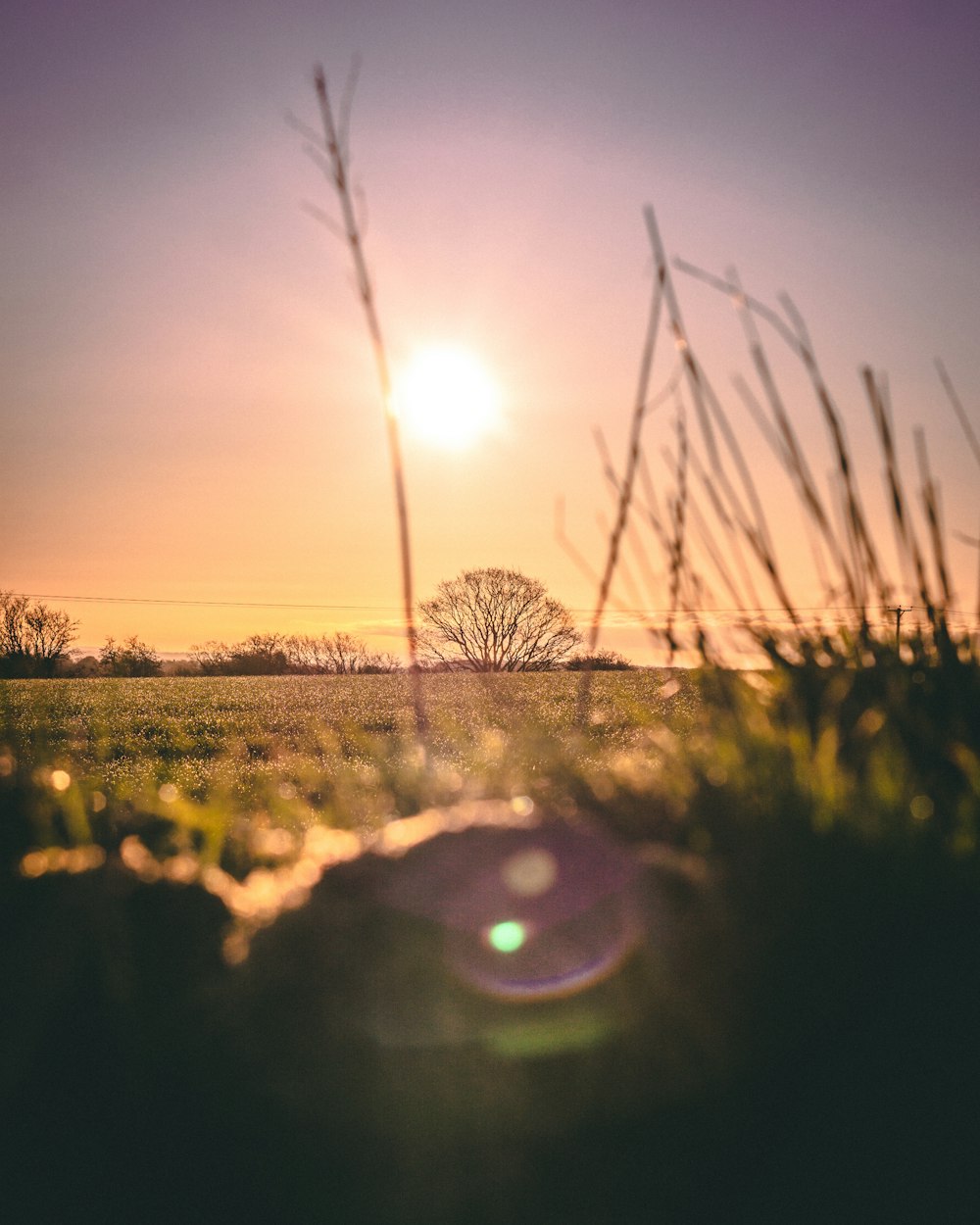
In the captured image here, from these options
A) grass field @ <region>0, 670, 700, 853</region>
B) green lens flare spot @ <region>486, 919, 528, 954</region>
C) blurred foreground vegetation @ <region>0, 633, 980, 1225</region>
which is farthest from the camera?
grass field @ <region>0, 670, 700, 853</region>

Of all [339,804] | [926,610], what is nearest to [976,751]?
[926,610]

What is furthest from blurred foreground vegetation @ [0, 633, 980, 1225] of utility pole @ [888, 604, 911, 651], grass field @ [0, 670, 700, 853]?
utility pole @ [888, 604, 911, 651]

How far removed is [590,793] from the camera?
1.74 m

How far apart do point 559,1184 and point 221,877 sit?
2.60ft

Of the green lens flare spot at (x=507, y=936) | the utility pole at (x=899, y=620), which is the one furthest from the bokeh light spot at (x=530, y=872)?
the utility pole at (x=899, y=620)

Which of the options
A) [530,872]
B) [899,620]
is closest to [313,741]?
[899,620]

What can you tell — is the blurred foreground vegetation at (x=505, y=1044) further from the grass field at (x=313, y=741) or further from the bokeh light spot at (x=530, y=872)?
the grass field at (x=313, y=741)

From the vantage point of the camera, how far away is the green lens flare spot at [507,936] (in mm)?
1279

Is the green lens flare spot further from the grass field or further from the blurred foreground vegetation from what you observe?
the grass field

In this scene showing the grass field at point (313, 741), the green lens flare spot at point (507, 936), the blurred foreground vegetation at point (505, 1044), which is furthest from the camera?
the grass field at point (313, 741)

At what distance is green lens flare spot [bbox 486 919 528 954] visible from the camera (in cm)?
128

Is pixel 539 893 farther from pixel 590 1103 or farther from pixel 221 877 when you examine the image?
pixel 221 877

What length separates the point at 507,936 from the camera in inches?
50.8

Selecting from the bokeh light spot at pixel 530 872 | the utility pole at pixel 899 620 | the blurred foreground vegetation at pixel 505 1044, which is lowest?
the blurred foreground vegetation at pixel 505 1044
